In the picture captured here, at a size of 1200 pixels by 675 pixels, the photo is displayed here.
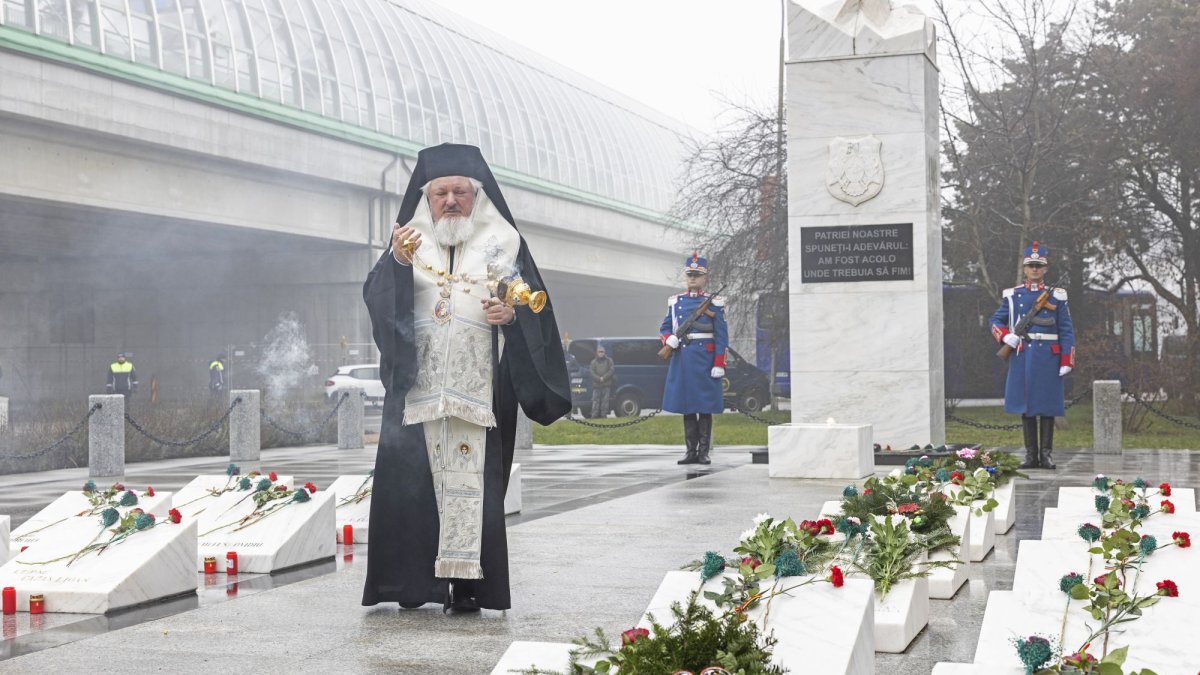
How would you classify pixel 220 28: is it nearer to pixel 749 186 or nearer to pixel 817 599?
pixel 749 186

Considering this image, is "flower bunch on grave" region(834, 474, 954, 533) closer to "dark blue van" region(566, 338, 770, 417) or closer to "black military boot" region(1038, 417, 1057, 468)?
"black military boot" region(1038, 417, 1057, 468)

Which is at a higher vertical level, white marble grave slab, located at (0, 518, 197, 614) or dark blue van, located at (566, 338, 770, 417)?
dark blue van, located at (566, 338, 770, 417)

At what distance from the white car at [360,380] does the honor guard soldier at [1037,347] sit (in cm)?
2125

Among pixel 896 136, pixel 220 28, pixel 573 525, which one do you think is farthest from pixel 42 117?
pixel 573 525

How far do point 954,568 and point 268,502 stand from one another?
167 inches

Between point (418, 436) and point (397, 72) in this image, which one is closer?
point (418, 436)

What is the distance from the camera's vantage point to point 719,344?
51.5 ft

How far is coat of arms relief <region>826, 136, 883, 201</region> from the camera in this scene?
14.7 metres

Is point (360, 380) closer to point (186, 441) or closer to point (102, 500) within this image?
point (186, 441)

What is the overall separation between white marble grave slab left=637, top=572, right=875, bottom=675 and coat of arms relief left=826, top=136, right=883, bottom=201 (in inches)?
402

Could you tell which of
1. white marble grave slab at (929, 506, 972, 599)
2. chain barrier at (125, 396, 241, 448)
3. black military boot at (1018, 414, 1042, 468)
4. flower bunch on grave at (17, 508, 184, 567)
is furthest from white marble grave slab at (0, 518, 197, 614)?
chain barrier at (125, 396, 241, 448)

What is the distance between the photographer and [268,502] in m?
8.78

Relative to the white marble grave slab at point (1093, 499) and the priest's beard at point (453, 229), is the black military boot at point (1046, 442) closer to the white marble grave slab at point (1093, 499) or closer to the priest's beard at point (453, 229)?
the white marble grave slab at point (1093, 499)

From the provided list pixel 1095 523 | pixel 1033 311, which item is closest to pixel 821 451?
pixel 1033 311
